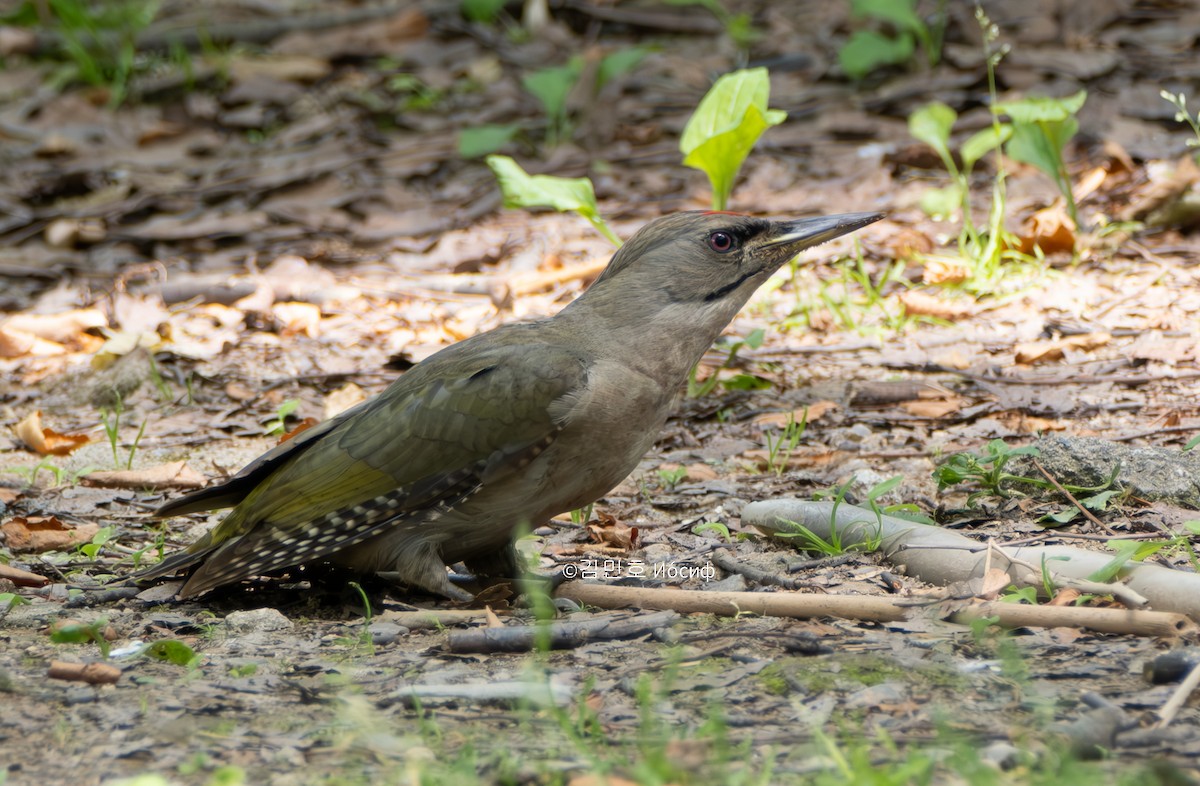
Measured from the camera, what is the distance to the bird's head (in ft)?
13.2

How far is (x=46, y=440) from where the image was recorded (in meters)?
5.13

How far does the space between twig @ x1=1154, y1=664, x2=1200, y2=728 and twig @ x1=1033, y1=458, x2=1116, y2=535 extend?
1163 millimetres

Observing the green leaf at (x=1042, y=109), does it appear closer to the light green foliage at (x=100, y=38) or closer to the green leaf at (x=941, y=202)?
the green leaf at (x=941, y=202)

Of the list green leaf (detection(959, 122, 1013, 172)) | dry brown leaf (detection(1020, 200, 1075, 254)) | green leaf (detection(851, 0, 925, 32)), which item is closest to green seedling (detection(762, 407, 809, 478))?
dry brown leaf (detection(1020, 200, 1075, 254))

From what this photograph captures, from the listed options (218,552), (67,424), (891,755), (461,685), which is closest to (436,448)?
(218,552)

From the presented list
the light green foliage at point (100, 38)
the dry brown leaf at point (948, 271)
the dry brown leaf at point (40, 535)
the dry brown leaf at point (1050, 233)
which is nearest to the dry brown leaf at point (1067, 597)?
the dry brown leaf at point (40, 535)

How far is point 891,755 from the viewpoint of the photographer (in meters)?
2.29

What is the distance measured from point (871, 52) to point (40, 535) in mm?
6200

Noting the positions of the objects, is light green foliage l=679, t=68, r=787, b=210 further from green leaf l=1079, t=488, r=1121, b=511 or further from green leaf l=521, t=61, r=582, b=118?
green leaf l=521, t=61, r=582, b=118

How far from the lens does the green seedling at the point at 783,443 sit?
463 centimetres

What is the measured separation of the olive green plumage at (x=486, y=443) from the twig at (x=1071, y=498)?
0.91 metres

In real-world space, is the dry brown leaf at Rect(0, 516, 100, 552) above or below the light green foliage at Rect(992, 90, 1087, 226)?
below

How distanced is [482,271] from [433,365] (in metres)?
3.45

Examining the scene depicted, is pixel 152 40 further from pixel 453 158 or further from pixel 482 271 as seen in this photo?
pixel 482 271
